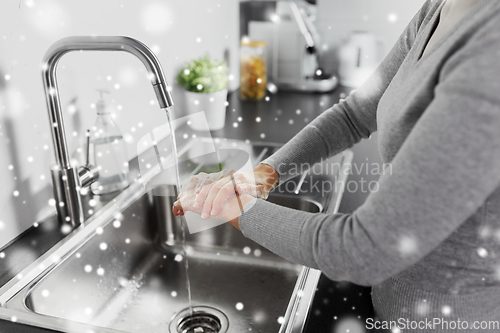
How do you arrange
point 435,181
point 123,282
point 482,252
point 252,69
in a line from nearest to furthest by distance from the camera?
point 435,181, point 482,252, point 123,282, point 252,69

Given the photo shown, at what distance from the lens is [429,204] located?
1.40 ft

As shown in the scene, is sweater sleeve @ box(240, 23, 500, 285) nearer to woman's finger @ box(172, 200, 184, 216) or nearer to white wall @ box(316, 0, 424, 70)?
woman's finger @ box(172, 200, 184, 216)

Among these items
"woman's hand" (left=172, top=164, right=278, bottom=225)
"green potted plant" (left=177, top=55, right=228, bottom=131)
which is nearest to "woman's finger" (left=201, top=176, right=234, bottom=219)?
"woman's hand" (left=172, top=164, right=278, bottom=225)

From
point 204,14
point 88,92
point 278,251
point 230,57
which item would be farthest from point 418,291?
point 230,57

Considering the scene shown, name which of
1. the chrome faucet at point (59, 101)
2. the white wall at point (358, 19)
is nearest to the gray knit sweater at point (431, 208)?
the chrome faucet at point (59, 101)

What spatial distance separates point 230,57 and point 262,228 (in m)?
1.43

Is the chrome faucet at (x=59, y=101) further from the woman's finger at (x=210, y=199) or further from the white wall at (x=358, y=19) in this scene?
the white wall at (x=358, y=19)

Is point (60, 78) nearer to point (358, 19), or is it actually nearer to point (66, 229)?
point (66, 229)

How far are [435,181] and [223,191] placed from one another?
323mm

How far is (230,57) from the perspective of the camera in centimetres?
189

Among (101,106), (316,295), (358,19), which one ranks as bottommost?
(316,295)

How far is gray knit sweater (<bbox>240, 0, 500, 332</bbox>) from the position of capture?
41 centimetres

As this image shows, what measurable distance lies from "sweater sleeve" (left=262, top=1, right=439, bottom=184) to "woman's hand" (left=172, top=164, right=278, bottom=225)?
1.5 inches

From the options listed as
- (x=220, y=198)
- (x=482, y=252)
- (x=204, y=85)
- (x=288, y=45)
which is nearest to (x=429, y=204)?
(x=482, y=252)
